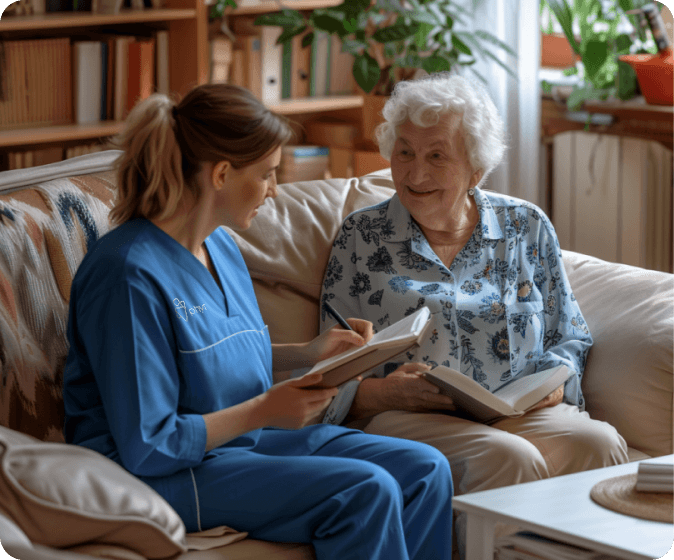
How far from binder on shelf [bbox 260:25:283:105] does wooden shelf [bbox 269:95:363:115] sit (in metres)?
0.04

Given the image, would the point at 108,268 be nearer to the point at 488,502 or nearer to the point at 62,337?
the point at 62,337

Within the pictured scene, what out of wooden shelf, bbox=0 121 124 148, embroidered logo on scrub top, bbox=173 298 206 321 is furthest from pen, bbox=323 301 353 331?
wooden shelf, bbox=0 121 124 148

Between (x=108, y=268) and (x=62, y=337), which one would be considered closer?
(x=108, y=268)

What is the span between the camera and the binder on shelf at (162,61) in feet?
10.4

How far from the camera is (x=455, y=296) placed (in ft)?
5.98

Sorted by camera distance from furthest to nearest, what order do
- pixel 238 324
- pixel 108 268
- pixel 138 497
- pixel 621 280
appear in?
pixel 621 280
pixel 238 324
pixel 108 268
pixel 138 497

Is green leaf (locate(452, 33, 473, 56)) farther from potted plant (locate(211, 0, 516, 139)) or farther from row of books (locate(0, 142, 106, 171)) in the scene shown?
row of books (locate(0, 142, 106, 171))

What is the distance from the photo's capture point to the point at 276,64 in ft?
11.0

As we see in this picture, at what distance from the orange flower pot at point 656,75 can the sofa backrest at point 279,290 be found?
1151 mm

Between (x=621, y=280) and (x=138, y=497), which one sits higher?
(x=621, y=280)

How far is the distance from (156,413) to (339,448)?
38 cm

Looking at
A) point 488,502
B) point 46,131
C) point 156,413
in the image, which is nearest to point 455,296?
point 488,502

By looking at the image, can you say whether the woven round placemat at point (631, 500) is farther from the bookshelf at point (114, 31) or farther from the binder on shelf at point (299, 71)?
the binder on shelf at point (299, 71)

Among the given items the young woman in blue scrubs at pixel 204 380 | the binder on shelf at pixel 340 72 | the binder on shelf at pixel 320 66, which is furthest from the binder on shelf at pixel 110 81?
the young woman in blue scrubs at pixel 204 380
